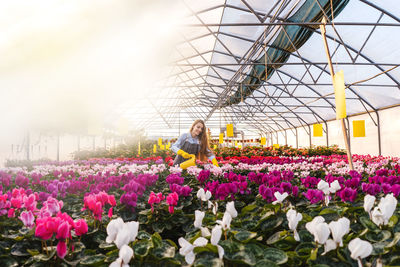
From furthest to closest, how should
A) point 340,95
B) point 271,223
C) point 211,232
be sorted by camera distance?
Answer: 1. point 340,95
2. point 271,223
3. point 211,232

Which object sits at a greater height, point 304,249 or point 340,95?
point 340,95

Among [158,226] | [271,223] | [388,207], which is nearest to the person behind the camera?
[388,207]

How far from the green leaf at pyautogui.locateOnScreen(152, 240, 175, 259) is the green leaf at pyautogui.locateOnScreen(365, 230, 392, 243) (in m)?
0.68

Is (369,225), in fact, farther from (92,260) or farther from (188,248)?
(92,260)

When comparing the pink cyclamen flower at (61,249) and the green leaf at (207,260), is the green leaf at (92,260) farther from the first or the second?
the green leaf at (207,260)

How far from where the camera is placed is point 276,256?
2.74ft

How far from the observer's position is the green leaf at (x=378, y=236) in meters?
0.94

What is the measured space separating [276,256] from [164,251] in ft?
→ 1.17

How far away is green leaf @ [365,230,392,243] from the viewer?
0.94 metres

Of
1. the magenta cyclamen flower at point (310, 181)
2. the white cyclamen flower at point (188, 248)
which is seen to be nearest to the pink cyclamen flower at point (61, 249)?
the white cyclamen flower at point (188, 248)

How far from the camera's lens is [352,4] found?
20.5ft

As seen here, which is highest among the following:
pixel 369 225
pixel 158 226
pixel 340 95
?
pixel 340 95

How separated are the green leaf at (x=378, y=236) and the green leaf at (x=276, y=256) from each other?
358 mm

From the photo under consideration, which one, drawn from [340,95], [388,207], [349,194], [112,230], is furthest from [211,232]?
[340,95]
